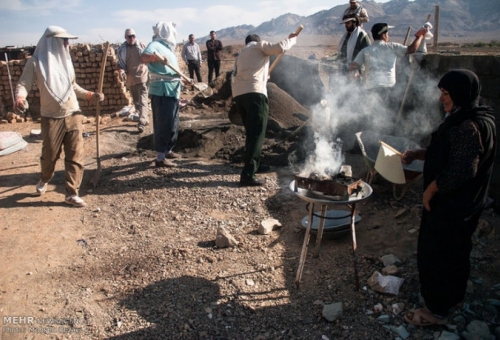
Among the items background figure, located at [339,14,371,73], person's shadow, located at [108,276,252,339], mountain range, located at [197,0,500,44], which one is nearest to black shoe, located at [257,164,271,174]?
background figure, located at [339,14,371,73]

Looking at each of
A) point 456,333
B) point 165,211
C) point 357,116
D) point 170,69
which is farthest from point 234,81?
point 456,333

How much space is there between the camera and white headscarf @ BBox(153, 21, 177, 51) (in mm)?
5520

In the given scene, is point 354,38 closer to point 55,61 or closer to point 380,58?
point 380,58

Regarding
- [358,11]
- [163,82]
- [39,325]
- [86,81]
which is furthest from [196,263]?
[86,81]

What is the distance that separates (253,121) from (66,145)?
243cm

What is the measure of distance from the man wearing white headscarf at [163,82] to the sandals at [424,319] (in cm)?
420

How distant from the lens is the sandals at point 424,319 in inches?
103

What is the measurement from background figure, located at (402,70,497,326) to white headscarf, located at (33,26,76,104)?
406 centimetres

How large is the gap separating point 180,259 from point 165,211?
1134 mm

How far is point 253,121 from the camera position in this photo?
5023 millimetres

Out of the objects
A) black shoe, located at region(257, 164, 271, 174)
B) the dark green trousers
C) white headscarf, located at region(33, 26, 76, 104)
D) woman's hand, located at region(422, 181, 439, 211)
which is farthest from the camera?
black shoe, located at region(257, 164, 271, 174)

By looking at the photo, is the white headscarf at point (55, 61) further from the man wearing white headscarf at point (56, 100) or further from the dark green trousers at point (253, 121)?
the dark green trousers at point (253, 121)

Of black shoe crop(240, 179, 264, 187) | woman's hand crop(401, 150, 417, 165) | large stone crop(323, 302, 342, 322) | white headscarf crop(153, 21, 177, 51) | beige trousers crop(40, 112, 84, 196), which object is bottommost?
large stone crop(323, 302, 342, 322)

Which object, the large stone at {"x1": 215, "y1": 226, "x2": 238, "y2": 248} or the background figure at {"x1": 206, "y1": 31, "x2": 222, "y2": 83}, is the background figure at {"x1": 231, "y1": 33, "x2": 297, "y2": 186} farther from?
the background figure at {"x1": 206, "y1": 31, "x2": 222, "y2": 83}
